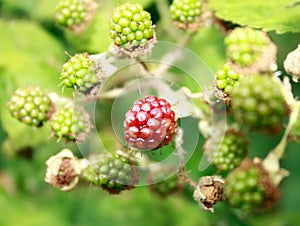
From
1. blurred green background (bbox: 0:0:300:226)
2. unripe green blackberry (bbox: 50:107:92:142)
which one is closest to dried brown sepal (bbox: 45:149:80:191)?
unripe green blackberry (bbox: 50:107:92:142)

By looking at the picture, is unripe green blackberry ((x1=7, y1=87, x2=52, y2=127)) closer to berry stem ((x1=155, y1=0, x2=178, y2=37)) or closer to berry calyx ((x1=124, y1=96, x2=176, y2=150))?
berry calyx ((x1=124, y1=96, x2=176, y2=150))

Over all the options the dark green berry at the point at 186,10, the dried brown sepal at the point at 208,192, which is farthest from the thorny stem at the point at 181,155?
the dark green berry at the point at 186,10

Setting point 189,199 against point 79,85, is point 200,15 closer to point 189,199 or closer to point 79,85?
point 79,85

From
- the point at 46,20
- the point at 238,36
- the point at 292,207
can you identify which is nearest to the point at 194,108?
the point at 238,36

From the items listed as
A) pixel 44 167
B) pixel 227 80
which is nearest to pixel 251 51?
pixel 227 80

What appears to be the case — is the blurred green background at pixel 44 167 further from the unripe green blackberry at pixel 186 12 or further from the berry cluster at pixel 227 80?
the berry cluster at pixel 227 80

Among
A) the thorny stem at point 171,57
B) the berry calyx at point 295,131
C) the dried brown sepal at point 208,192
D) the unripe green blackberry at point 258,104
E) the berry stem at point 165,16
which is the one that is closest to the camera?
the unripe green blackberry at point 258,104
